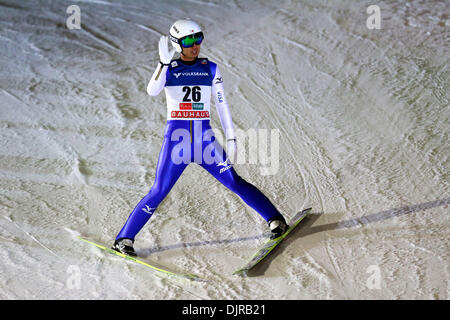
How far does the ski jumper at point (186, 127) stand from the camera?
4.06 meters

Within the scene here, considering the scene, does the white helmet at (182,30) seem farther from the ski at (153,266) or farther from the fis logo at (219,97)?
the ski at (153,266)

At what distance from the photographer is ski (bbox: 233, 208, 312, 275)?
409cm

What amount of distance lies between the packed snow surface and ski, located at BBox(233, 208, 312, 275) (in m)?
0.06

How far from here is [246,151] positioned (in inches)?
233

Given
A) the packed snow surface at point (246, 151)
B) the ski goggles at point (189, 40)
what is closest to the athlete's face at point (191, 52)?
the ski goggles at point (189, 40)

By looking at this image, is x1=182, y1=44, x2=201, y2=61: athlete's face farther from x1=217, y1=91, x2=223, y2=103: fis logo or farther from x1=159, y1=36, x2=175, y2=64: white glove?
x1=217, y1=91, x2=223, y2=103: fis logo

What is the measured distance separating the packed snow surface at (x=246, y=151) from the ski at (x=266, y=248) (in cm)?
6

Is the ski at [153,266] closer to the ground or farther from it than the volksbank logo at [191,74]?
closer to the ground

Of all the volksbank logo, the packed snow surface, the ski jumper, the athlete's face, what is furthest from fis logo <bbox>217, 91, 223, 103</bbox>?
the packed snow surface

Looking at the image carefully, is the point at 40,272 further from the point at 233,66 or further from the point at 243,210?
the point at 233,66

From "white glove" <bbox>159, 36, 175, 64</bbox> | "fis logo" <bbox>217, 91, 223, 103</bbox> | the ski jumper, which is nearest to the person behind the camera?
"white glove" <bbox>159, 36, 175, 64</bbox>

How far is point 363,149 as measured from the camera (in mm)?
5723

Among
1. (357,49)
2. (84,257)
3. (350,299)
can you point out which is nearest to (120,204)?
(84,257)

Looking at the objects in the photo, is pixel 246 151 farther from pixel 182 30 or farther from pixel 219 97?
pixel 182 30
